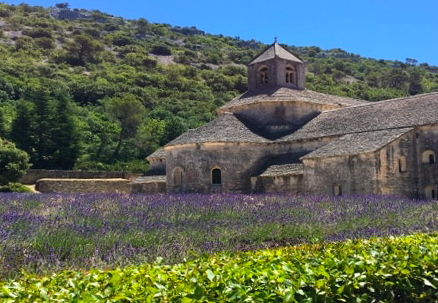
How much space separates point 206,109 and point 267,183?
41.9 meters

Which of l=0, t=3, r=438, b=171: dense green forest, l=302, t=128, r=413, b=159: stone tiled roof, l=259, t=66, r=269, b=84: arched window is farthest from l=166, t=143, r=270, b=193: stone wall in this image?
l=0, t=3, r=438, b=171: dense green forest

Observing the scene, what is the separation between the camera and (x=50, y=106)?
151ft

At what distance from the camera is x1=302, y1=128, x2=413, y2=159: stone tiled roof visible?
2284 centimetres

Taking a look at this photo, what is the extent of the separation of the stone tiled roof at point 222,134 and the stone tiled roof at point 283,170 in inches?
83.0

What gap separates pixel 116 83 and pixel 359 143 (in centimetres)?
5826

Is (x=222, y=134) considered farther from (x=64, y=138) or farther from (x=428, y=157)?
(x=64, y=138)

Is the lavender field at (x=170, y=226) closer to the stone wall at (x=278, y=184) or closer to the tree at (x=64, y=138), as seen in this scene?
the stone wall at (x=278, y=184)

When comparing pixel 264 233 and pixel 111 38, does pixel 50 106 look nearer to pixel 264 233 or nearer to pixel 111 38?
pixel 264 233

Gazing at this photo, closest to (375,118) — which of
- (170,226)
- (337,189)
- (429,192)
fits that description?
(429,192)

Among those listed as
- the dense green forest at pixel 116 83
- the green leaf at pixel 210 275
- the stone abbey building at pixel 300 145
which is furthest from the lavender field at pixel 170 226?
the dense green forest at pixel 116 83

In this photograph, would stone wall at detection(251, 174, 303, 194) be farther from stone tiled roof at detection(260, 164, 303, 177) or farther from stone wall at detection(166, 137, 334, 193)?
stone wall at detection(166, 137, 334, 193)

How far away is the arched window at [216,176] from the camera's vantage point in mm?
28198

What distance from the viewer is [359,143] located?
77.9 ft

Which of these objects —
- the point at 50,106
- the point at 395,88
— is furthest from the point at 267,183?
the point at 395,88
